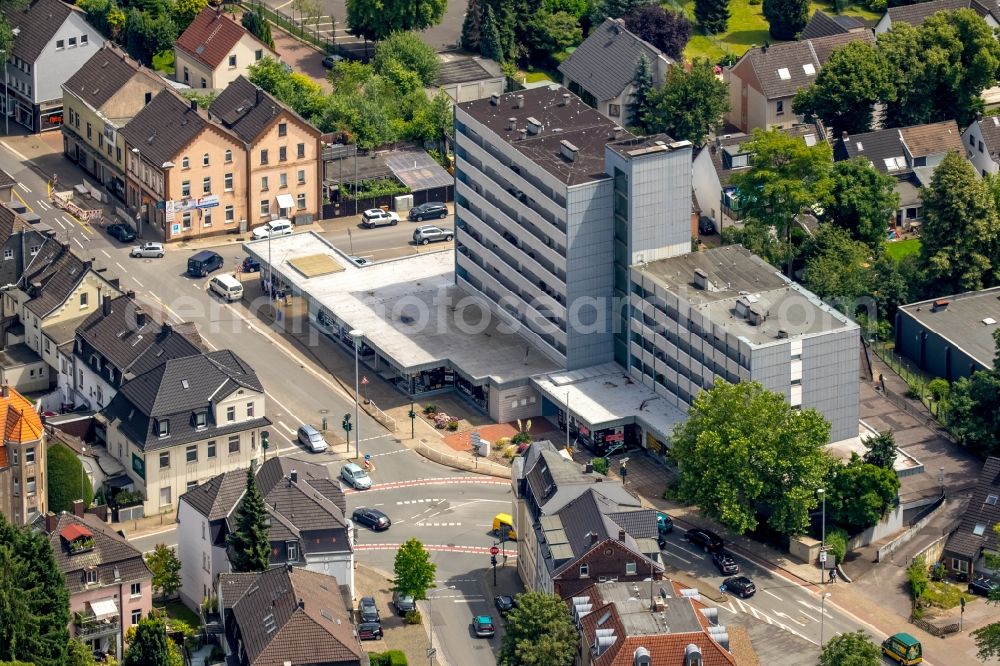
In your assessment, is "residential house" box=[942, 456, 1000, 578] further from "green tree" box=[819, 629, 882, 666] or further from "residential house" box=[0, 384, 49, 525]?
"residential house" box=[0, 384, 49, 525]

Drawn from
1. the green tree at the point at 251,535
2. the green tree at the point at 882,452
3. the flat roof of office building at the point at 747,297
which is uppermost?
the flat roof of office building at the point at 747,297

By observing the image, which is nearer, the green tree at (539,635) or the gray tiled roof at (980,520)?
the green tree at (539,635)

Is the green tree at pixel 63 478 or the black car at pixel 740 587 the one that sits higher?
the green tree at pixel 63 478

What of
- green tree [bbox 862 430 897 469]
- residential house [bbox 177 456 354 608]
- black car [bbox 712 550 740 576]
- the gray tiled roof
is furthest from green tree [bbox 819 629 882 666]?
residential house [bbox 177 456 354 608]

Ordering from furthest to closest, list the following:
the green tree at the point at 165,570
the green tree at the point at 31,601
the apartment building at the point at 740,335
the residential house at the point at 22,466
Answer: the apartment building at the point at 740,335 → the residential house at the point at 22,466 → the green tree at the point at 165,570 → the green tree at the point at 31,601

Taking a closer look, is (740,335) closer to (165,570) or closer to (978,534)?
(978,534)

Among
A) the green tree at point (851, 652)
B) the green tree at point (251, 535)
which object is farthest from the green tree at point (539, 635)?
the green tree at point (251, 535)

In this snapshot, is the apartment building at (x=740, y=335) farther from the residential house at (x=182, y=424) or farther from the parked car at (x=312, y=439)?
the residential house at (x=182, y=424)
